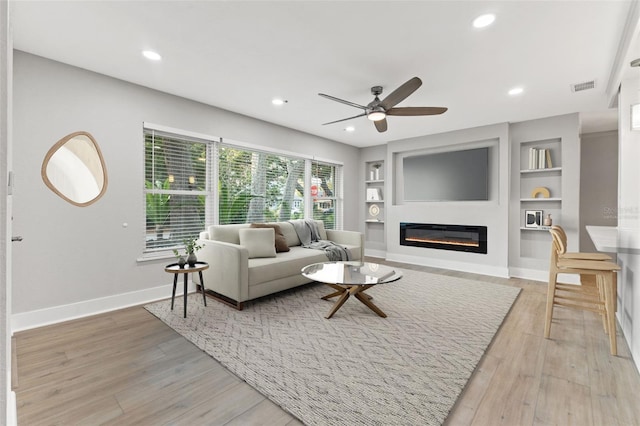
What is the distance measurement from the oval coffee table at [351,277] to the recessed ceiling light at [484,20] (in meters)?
2.15

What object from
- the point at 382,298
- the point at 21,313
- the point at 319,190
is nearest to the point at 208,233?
the point at 21,313

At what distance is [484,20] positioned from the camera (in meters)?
2.16

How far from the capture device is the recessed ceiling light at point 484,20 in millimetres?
2117

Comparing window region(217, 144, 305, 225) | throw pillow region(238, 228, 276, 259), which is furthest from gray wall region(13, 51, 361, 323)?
throw pillow region(238, 228, 276, 259)

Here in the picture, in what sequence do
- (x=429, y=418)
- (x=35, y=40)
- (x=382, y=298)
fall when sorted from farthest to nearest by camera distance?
(x=382, y=298) < (x=35, y=40) < (x=429, y=418)

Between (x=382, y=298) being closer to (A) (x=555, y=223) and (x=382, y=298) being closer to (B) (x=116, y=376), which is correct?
(B) (x=116, y=376)

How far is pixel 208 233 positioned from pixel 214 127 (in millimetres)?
1483

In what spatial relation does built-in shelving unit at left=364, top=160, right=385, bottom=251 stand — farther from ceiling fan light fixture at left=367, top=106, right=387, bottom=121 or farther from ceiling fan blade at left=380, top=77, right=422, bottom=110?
ceiling fan blade at left=380, top=77, right=422, bottom=110

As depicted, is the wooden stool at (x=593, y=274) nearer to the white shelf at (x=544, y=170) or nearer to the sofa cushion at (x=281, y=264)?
the white shelf at (x=544, y=170)

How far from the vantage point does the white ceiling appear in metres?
2.08

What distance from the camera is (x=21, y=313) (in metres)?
2.65

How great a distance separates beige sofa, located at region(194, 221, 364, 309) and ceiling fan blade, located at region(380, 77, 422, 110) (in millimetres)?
2064

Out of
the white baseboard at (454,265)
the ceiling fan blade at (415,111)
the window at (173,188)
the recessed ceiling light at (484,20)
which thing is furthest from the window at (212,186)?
the recessed ceiling light at (484,20)

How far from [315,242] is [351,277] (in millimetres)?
1874
